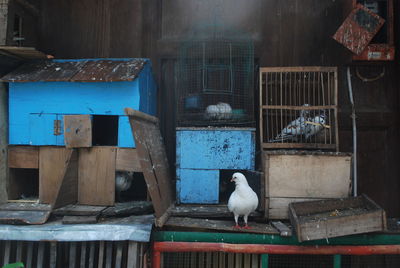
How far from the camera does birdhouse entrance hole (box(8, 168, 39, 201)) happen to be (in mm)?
4398

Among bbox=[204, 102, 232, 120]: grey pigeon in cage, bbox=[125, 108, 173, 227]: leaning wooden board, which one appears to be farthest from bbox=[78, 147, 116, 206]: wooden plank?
bbox=[204, 102, 232, 120]: grey pigeon in cage

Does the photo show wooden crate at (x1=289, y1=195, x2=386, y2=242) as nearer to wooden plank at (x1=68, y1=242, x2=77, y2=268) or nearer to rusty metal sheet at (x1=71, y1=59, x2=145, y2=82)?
wooden plank at (x1=68, y1=242, x2=77, y2=268)

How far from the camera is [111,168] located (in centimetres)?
415

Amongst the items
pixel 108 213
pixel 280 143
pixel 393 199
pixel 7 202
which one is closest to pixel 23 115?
pixel 7 202

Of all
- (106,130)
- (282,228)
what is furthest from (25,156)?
(282,228)

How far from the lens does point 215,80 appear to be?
5102 mm

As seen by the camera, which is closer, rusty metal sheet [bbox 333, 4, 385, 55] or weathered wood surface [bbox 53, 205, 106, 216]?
weathered wood surface [bbox 53, 205, 106, 216]

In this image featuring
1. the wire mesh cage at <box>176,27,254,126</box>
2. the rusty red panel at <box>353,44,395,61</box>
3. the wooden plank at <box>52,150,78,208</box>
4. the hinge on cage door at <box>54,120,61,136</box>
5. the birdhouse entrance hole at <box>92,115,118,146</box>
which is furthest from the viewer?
the birdhouse entrance hole at <box>92,115,118,146</box>

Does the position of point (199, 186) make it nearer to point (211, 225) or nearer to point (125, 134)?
point (211, 225)

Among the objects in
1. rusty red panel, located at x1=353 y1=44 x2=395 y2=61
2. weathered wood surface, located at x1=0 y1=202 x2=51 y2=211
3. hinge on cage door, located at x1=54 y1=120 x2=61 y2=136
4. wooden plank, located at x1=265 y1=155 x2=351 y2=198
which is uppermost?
rusty red panel, located at x1=353 y1=44 x2=395 y2=61

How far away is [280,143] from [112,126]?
2458mm

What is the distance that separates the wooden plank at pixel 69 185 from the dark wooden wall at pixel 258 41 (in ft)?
5.29

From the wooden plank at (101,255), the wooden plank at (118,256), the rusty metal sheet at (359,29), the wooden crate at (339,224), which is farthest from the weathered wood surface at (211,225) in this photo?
the rusty metal sheet at (359,29)

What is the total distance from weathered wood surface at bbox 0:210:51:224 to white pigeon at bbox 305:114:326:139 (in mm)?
3247
